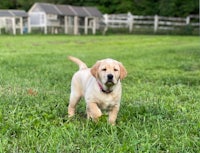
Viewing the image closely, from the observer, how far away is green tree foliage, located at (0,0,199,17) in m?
37.3

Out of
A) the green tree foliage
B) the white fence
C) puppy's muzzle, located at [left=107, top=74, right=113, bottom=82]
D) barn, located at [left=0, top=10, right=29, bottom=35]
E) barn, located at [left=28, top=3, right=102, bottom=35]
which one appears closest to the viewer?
puppy's muzzle, located at [left=107, top=74, right=113, bottom=82]

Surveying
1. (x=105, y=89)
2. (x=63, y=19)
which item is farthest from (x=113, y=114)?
(x=63, y=19)

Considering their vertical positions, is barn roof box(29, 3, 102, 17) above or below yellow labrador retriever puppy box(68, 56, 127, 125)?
above

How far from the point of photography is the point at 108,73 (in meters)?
3.92

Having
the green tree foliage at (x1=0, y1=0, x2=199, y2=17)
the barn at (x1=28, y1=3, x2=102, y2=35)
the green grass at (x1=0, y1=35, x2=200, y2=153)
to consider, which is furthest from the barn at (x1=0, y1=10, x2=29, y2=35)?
the green grass at (x1=0, y1=35, x2=200, y2=153)

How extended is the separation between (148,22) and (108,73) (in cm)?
3151

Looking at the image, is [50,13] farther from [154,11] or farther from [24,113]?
[24,113]

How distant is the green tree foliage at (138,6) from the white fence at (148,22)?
5.61 feet

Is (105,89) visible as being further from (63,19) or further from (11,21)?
(63,19)

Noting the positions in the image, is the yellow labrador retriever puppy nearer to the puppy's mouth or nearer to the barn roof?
the puppy's mouth

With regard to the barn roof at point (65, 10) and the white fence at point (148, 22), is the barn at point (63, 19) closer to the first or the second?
the barn roof at point (65, 10)

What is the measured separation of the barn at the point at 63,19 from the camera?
31516 mm

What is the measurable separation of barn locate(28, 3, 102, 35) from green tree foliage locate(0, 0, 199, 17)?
6508 mm

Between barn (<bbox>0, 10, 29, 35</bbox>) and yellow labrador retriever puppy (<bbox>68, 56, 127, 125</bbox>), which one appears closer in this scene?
yellow labrador retriever puppy (<bbox>68, 56, 127, 125</bbox>)
